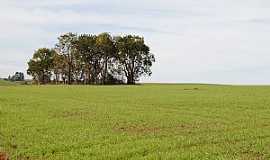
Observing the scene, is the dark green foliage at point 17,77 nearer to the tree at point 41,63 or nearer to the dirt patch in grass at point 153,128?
the tree at point 41,63

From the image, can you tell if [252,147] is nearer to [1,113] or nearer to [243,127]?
[243,127]

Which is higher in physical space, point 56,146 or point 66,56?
point 66,56

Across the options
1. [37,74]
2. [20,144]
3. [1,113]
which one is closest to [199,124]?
[20,144]

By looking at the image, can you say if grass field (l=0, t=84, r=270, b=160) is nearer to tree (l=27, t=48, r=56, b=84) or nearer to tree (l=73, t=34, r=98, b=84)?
tree (l=73, t=34, r=98, b=84)

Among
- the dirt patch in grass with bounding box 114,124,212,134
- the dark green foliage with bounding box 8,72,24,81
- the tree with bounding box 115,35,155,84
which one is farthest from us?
the dark green foliage with bounding box 8,72,24,81

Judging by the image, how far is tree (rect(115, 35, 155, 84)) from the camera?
5148 inches

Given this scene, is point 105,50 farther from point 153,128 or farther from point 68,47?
point 153,128

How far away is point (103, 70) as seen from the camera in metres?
134

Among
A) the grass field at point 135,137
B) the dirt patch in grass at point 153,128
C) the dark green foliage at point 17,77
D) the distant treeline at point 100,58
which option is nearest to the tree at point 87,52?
the distant treeline at point 100,58

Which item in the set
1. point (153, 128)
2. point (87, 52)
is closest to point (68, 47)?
point (87, 52)

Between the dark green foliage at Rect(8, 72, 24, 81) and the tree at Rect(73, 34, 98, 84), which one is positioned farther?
the dark green foliage at Rect(8, 72, 24, 81)

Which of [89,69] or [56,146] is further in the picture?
[89,69]

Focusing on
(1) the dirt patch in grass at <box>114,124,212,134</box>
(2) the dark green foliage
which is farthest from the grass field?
(2) the dark green foliage

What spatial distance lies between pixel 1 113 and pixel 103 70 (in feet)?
322
